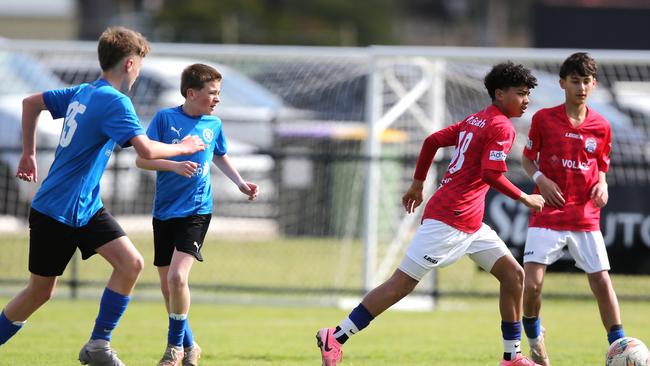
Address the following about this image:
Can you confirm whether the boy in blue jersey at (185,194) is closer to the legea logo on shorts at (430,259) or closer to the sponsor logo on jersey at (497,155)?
the legea logo on shorts at (430,259)

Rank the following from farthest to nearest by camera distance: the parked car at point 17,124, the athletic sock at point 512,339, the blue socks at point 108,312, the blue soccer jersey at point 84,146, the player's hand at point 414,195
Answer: the parked car at point 17,124 → the player's hand at point 414,195 → the athletic sock at point 512,339 → the blue socks at point 108,312 → the blue soccer jersey at point 84,146

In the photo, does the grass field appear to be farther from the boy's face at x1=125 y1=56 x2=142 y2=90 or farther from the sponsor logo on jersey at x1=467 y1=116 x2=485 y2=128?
the boy's face at x1=125 y1=56 x2=142 y2=90

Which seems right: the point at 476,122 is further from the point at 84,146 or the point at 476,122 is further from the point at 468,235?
the point at 84,146

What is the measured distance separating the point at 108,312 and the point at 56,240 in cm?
56

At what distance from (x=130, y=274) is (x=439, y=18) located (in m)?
61.4

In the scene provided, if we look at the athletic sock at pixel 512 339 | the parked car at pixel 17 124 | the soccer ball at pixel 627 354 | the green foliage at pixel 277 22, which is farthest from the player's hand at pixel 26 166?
the green foliage at pixel 277 22

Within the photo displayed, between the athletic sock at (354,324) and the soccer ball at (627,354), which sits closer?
the soccer ball at (627,354)

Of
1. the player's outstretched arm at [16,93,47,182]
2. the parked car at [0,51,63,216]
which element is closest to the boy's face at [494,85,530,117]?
the player's outstretched arm at [16,93,47,182]

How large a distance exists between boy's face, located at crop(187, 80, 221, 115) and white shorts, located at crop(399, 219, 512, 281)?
5.26 ft

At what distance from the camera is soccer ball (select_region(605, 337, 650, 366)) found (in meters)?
7.44

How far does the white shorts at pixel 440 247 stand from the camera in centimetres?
745

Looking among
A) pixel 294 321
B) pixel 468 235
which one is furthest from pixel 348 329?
pixel 294 321

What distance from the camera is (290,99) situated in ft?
57.8

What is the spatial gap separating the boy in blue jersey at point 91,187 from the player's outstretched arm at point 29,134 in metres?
0.01
